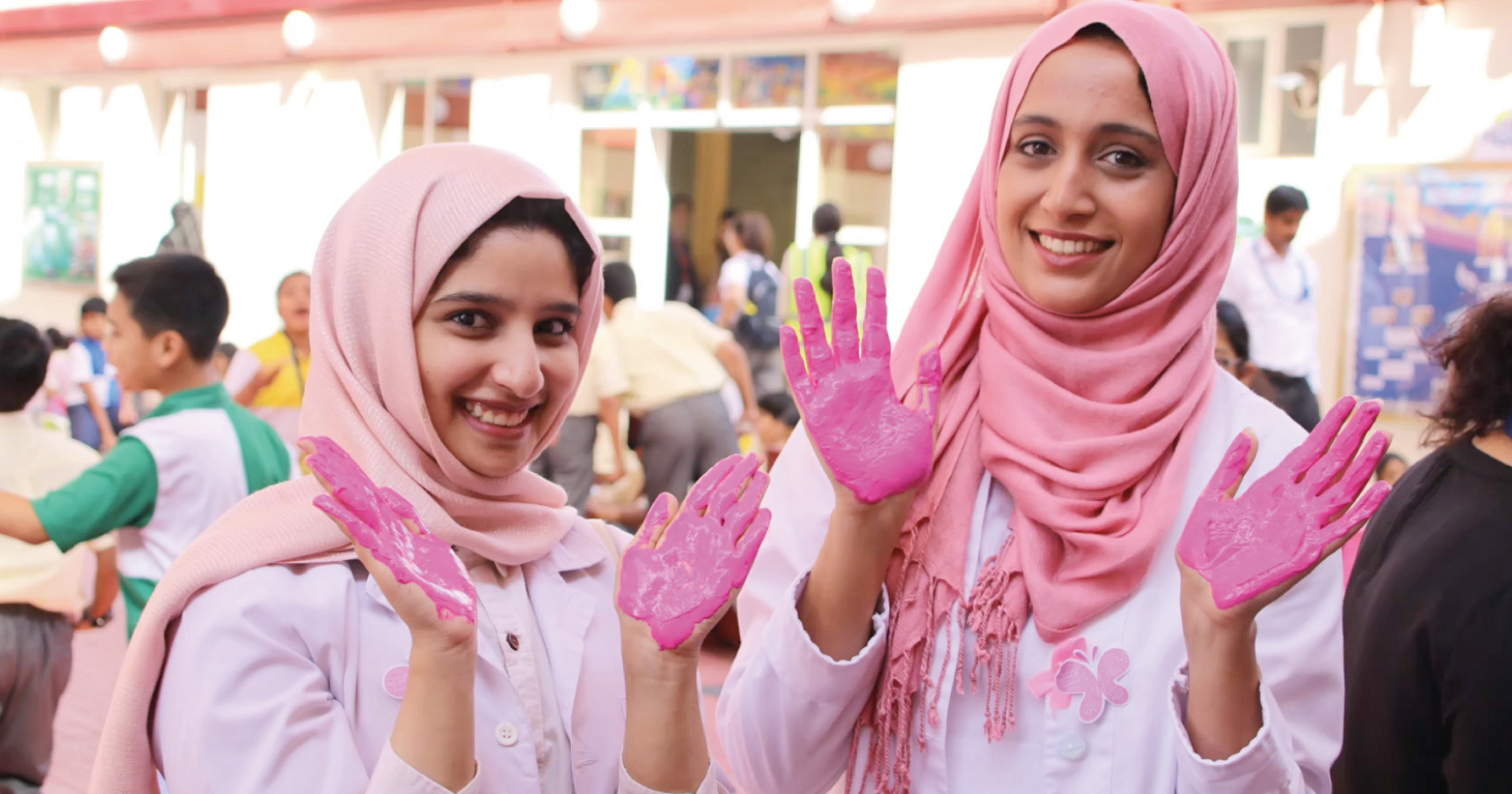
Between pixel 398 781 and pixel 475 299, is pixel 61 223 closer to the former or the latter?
pixel 475 299

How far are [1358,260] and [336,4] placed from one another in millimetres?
7382

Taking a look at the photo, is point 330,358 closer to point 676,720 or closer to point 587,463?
point 676,720

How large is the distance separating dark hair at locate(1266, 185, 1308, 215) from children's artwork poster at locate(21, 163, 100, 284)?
9.91m

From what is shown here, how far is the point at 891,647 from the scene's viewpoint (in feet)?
4.95

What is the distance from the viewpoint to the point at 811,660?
1.44 m

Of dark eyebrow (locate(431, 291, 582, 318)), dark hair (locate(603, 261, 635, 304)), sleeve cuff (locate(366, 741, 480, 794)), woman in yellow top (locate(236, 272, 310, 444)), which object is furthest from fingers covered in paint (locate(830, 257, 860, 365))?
dark hair (locate(603, 261, 635, 304))

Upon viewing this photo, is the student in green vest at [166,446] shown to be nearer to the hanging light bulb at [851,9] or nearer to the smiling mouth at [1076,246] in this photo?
the smiling mouth at [1076,246]

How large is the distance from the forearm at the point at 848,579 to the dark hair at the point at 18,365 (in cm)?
232

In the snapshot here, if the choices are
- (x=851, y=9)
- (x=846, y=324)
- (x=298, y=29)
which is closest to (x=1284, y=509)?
(x=846, y=324)

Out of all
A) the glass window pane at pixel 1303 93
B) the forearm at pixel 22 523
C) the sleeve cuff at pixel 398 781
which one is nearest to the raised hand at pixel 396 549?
the sleeve cuff at pixel 398 781

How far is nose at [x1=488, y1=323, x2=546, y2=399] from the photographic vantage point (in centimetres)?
146

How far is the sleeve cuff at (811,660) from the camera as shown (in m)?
1.44

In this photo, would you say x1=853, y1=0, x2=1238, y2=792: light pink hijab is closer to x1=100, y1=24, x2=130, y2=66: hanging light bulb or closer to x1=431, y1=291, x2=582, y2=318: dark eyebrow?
x1=431, y1=291, x2=582, y2=318: dark eyebrow

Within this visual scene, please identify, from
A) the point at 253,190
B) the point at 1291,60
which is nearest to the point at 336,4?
the point at 253,190
